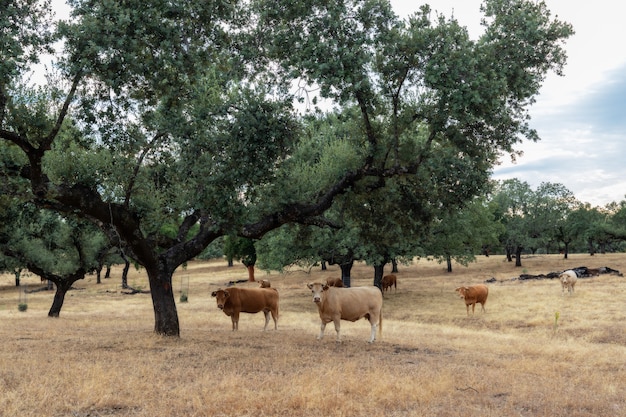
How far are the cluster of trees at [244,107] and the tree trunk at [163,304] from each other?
60 mm

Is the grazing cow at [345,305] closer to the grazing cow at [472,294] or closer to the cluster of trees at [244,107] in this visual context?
the cluster of trees at [244,107]

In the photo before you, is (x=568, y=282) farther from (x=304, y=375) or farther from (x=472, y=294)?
(x=304, y=375)

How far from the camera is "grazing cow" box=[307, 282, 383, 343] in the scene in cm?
1673

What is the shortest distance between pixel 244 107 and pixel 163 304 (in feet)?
24.4

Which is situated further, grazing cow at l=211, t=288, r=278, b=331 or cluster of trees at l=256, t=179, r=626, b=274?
grazing cow at l=211, t=288, r=278, b=331

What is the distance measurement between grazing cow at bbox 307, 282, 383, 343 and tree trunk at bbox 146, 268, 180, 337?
15.8 feet

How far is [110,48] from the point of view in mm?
12344

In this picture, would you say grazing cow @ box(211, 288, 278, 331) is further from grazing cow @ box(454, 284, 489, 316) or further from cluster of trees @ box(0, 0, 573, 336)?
grazing cow @ box(454, 284, 489, 316)

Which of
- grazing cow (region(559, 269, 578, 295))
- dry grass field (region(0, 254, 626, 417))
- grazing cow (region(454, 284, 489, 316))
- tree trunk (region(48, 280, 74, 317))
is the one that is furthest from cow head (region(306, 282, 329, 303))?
grazing cow (region(559, 269, 578, 295))

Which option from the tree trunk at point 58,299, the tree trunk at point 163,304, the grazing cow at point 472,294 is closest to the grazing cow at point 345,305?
the tree trunk at point 163,304

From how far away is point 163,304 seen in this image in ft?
55.7

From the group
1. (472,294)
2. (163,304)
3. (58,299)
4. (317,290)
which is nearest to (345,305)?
(317,290)

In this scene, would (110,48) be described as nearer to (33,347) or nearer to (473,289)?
(33,347)

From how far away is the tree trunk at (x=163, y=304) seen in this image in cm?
1683
